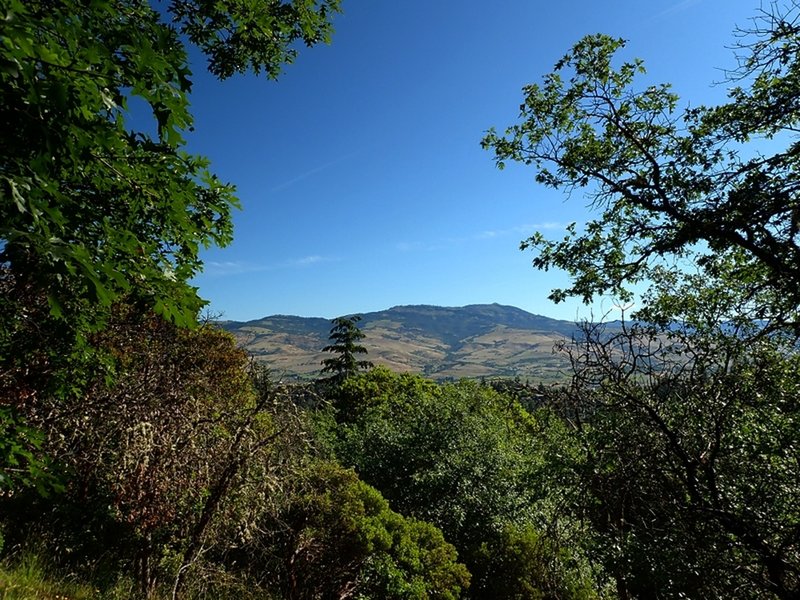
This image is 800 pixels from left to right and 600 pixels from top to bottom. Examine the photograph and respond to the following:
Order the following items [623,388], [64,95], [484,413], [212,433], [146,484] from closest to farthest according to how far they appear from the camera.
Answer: [64,95] < [623,388] < [146,484] < [212,433] < [484,413]

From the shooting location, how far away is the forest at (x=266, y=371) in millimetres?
3135

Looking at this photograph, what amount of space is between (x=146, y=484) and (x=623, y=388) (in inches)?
314

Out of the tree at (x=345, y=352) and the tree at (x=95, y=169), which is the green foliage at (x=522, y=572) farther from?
A: the tree at (x=345, y=352)

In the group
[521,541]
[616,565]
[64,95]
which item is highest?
[64,95]

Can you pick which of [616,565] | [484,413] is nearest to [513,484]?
[484,413]

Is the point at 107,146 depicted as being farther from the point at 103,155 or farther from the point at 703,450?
the point at 703,450

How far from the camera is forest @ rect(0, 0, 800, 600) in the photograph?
10.3ft

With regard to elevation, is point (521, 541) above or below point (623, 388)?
below

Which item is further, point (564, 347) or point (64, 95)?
point (564, 347)

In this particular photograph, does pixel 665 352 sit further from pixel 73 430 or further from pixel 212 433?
pixel 73 430

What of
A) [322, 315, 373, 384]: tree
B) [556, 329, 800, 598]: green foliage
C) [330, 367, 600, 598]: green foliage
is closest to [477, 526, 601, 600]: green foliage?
[330, 367, 600, 598]: green foliage

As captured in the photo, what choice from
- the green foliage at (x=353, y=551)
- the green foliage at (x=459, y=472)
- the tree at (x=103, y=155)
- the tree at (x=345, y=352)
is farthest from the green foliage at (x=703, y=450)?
the tree at (x=345, y=352)

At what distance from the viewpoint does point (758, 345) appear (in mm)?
6699

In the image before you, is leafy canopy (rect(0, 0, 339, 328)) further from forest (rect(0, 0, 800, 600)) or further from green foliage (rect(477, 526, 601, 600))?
green foliage (rect(477, 526, 601, 600))
